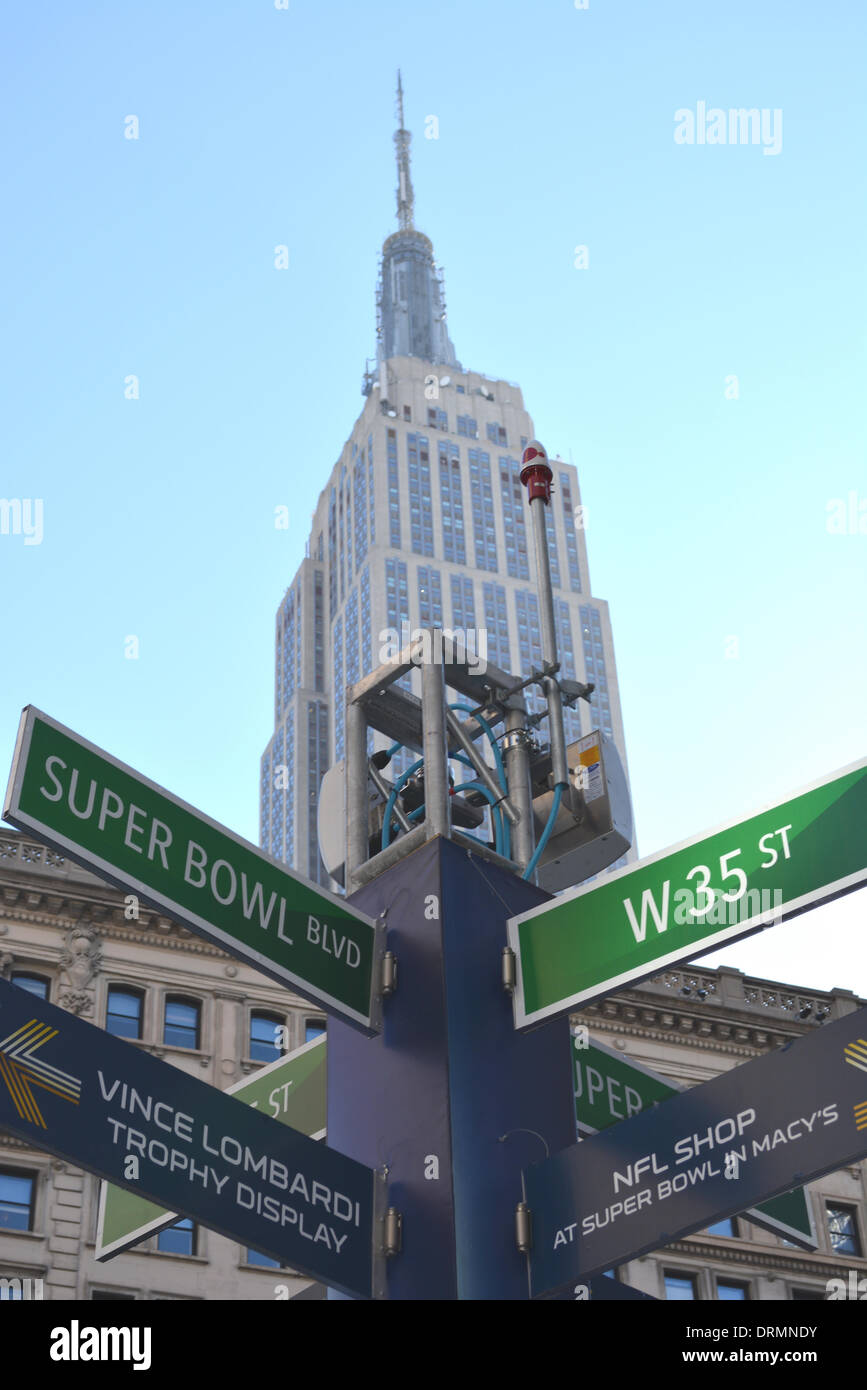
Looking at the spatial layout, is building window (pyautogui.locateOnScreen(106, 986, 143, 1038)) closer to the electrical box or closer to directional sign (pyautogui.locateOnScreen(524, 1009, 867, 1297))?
the electrical box

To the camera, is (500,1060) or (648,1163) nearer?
(648,1163)

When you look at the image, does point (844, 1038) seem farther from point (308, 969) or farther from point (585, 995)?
point (308, 969)

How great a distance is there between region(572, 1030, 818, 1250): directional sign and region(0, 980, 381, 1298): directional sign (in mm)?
1436

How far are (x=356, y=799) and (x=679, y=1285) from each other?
27617 millimetres

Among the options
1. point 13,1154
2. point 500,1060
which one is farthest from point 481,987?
point 13,1154

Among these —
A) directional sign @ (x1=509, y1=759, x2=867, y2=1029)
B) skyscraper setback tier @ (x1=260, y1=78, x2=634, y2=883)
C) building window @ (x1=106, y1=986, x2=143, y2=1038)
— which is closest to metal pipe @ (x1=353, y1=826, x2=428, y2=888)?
directional sign @ (x1=509, y1=759, x2=867, y2=1029)

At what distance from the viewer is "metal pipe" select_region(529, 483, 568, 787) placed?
24.9ft

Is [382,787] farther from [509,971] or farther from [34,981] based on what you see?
[34,981]

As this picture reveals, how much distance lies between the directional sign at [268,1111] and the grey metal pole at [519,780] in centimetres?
121

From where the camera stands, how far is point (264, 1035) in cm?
3191

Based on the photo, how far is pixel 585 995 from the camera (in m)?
6.32
